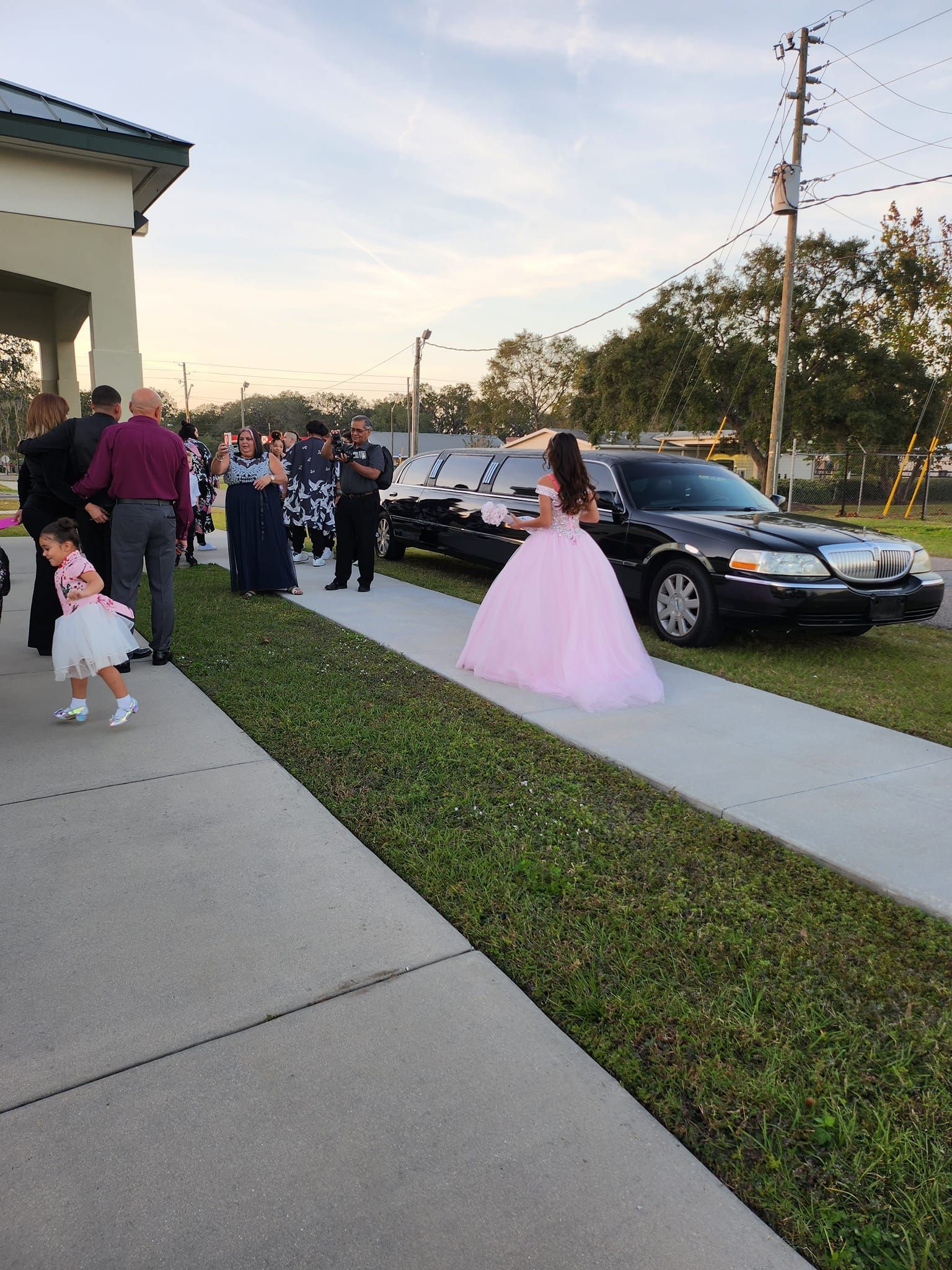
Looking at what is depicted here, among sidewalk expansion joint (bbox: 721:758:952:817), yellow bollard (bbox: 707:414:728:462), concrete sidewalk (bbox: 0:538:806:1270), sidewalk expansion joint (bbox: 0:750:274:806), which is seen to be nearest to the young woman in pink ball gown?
sidewalk expansion joint (bbox: 721:758:952:817)

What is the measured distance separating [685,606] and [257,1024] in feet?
17.9

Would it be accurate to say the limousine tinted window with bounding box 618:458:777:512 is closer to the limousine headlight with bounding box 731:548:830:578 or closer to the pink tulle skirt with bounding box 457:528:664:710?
the limousine headlight with bounding box 731:548:830:578

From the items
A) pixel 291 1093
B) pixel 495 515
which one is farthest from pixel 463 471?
pixel 291 1093

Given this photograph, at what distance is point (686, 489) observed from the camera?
792cm

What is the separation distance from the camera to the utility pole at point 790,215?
17719mm

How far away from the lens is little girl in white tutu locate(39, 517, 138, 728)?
15.7ft

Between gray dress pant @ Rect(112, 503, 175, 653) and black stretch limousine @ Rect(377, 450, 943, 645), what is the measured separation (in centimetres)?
378

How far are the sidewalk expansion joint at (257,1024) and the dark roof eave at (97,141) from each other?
37.2ft

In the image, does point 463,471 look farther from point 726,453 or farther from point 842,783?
point 726,453

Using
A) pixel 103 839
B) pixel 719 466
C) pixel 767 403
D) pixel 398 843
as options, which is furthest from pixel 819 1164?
pixel 767 403

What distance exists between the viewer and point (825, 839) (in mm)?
3549

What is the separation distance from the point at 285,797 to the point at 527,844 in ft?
3.99

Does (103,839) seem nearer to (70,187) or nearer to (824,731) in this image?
(824,731)

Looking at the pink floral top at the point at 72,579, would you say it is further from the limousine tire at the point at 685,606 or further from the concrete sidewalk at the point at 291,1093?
the limousine tire at the point at 685,606
